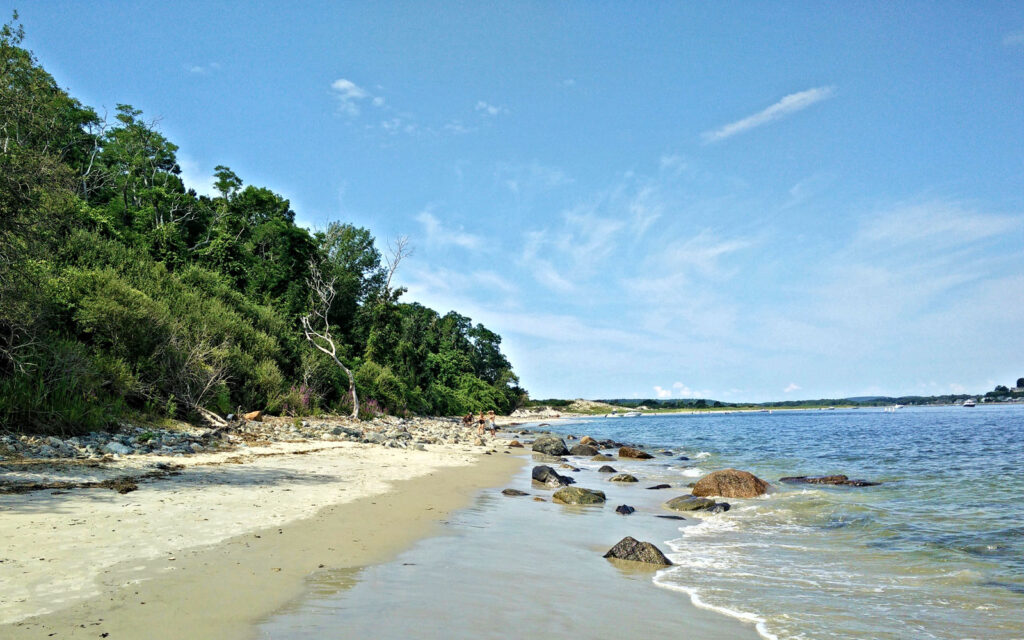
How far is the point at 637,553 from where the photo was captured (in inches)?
299

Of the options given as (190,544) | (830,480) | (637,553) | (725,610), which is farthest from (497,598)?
(830,480)

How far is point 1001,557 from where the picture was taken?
8.61 metres

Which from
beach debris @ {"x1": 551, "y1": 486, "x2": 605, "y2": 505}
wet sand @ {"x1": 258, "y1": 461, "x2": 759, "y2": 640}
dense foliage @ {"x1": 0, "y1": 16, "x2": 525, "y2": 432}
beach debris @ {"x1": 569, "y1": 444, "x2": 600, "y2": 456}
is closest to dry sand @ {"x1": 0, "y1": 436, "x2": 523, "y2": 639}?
wet sand @ {"x1": 258, "y1": 461, "x2": 759, "y2": 640}

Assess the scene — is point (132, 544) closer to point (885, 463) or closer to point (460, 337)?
point (885, 463)

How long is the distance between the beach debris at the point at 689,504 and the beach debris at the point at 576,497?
161cm

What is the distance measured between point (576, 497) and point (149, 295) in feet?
56.6

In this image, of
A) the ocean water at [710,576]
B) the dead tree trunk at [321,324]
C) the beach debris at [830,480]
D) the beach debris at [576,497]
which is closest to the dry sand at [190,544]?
the ocean water at [710,576]

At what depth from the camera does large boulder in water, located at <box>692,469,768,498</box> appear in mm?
14852

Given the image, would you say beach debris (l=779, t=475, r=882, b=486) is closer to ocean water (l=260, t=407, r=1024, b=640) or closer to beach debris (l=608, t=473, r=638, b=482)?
ocean water (l=260, t=407, r=1024, b=640)

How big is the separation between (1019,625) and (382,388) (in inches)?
1408

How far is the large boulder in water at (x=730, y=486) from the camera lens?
48.7 feet

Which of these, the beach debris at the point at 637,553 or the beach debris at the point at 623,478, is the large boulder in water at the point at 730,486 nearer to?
the beach debris at the point at 623,478

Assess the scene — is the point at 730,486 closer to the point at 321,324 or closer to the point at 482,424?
the point at 482,424

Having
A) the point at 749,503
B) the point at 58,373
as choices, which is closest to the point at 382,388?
the point at 58,373
